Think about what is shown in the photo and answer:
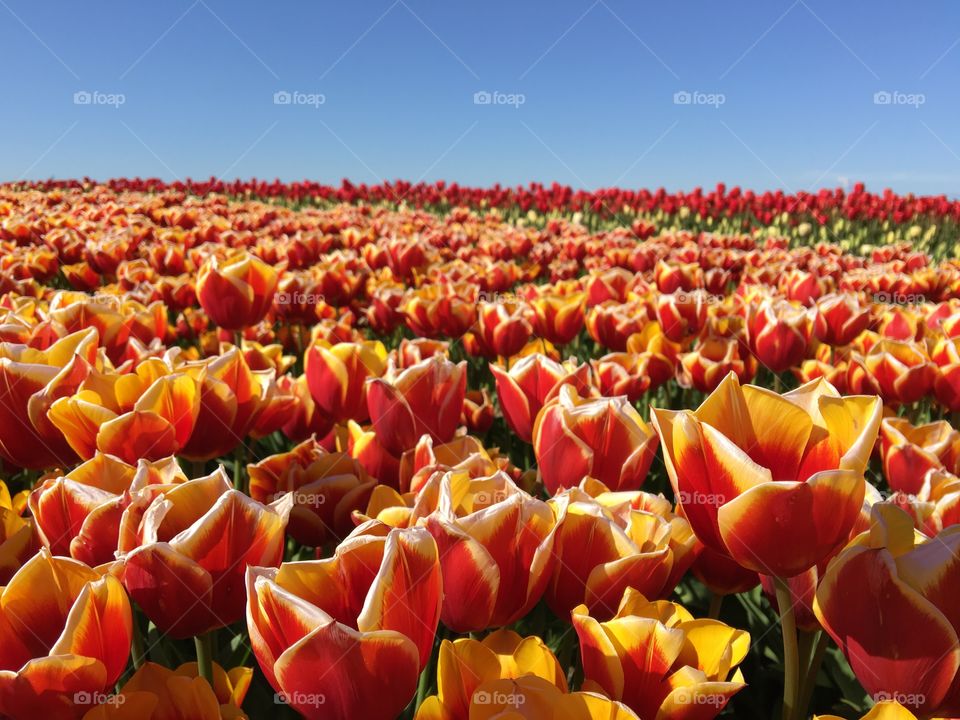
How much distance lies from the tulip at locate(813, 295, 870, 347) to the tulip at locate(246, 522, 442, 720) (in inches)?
102

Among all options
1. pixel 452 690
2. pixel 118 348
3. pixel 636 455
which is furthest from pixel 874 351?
pixel 118 348

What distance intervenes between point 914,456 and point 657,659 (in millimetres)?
994

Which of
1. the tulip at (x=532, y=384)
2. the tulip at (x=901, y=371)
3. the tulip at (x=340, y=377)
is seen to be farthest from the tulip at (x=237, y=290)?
the tulip at (x=901, y=371)

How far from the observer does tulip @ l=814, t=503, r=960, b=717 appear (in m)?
0.79

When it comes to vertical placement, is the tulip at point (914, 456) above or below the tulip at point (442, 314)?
below

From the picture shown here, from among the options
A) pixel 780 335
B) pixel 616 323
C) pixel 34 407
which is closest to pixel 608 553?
pixel 34 407

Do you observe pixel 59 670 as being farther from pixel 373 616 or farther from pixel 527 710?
pixel 527 710

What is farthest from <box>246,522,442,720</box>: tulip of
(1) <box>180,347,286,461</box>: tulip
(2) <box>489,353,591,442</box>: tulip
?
(2) <box>489,353,591,442</box>: tulip

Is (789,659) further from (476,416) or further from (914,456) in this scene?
(476,416)

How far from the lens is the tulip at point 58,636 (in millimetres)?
786

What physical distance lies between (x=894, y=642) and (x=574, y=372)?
3.18 feet

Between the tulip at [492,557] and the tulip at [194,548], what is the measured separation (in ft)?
0.80

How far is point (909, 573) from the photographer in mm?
803

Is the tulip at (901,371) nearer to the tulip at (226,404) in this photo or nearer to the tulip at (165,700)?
the tulip at (226,404)
